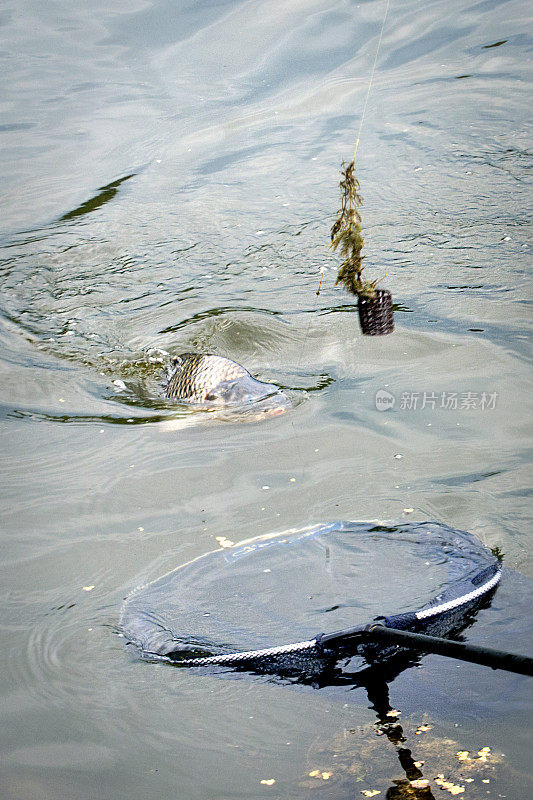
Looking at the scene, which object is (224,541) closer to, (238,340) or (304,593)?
(304,593)

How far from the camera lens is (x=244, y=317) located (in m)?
7.13

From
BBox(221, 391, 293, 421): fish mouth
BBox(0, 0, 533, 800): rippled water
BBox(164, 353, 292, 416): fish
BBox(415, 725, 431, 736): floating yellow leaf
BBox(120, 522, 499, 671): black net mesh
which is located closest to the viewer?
BBox(415, 725, 431, 736): floating yellow leaf

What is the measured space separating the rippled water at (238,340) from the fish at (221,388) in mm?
170

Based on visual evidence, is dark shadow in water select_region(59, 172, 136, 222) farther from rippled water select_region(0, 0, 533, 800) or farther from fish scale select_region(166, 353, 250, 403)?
fish scale select_region(166, 353, 250, 403)

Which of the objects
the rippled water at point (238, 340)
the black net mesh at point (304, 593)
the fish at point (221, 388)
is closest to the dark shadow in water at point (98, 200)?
the rippled water at point (238, 340)

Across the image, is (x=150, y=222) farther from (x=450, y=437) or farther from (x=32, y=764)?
(x=32, y=764)

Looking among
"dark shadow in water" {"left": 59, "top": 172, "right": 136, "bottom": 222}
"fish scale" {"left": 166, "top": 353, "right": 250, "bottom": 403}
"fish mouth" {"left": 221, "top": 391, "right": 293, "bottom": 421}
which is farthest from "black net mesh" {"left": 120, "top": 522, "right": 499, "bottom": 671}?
"dark shadow in water" {"left": 59, "top": 172, "right": 136, "bottom": 222}

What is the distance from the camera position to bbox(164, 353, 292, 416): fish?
534 centimetres

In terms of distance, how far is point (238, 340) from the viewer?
684 cm

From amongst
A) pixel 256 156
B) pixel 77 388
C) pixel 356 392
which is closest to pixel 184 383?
pixel 77 388

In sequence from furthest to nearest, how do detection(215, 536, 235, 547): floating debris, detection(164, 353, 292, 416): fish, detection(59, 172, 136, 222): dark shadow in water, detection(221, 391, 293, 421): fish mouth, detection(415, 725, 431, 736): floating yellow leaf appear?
detection(59, 172, 136, 222): dark shadow in water → detection(164, 353, 292, 416): fish → detection(221, 391, 293, 421): fish mouth → detection(215, 536, 235, 547): floating debris → detection(415, 725, 431, 736): floating yellow leaf

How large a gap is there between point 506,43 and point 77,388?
10.4 meters

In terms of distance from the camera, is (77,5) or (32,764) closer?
(32,764)

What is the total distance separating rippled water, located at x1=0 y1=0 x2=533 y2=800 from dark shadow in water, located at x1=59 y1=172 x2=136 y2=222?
0.35ft
